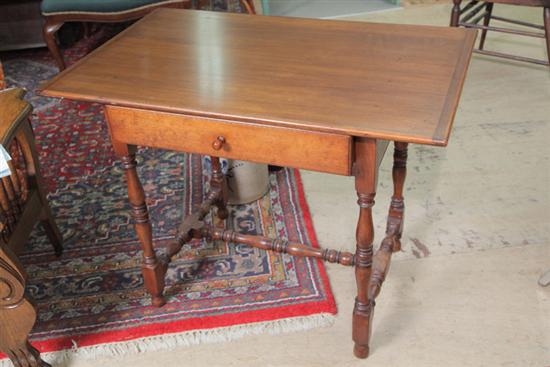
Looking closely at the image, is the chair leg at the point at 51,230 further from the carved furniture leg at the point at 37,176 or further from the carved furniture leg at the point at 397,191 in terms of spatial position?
the carved furniture leg at the point at 397,191

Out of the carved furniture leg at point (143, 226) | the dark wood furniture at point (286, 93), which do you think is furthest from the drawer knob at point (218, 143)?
the carved furniture leg at point (143, 226)

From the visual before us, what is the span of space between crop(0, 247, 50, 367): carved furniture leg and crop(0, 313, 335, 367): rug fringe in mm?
127

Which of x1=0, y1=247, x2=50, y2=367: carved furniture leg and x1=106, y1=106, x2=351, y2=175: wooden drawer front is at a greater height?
x1=106, y1=106, x2=351, y2=175: wooden drawer front

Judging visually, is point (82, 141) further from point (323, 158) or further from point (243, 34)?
point (323, 158)

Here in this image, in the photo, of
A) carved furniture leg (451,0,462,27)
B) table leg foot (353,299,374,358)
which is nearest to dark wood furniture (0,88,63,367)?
table leg foot (353,299,374,358)

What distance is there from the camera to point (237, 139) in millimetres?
1451

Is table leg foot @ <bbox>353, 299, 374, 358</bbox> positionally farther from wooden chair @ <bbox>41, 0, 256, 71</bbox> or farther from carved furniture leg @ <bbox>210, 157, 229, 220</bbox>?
wooden chair @ <bbox>41, 0, 256, 71</bbox>

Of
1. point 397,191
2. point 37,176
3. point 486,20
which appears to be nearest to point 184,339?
point 37,176

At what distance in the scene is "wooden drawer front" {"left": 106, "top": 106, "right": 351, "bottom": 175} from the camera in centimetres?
138

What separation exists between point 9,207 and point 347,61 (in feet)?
3.83

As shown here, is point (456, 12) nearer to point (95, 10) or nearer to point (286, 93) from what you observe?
point (95, 10)

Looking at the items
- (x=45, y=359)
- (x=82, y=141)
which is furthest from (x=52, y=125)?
(x=45, y=359)

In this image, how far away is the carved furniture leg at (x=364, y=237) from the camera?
4.57 ft

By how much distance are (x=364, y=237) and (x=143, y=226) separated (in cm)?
71
